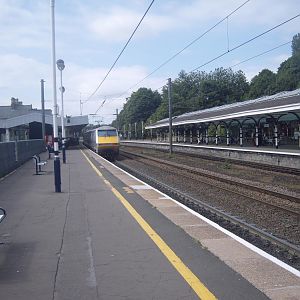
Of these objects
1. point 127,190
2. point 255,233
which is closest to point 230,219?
point 255,233

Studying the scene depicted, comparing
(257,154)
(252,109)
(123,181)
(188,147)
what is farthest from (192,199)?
(188,147)

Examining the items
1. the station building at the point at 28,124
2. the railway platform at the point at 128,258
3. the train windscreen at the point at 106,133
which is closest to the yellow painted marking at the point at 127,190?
the railway platform at the point at 128,258

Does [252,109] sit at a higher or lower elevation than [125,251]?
higher

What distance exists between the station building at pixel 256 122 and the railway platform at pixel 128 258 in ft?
62.6

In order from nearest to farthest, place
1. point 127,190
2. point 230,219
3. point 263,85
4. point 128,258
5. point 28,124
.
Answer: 1. point 128,258
2. point 230,219
3. point 127,190
4. point 28,124
5. point 263,85

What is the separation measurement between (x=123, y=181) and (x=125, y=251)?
11.5 metres

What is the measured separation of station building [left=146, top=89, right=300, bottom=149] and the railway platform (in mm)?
19069

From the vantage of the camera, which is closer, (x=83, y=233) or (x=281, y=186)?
(x=83, y=233)

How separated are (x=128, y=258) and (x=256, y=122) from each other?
32.7 metres

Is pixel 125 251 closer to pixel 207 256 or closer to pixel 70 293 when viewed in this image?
pixel 207 256

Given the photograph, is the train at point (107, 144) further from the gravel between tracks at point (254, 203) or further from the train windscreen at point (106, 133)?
the gravel between tracks at point (254, 203)

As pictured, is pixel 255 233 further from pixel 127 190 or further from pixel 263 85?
pixel 263 85

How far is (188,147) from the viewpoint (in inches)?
1988

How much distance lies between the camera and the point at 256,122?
124 ft
